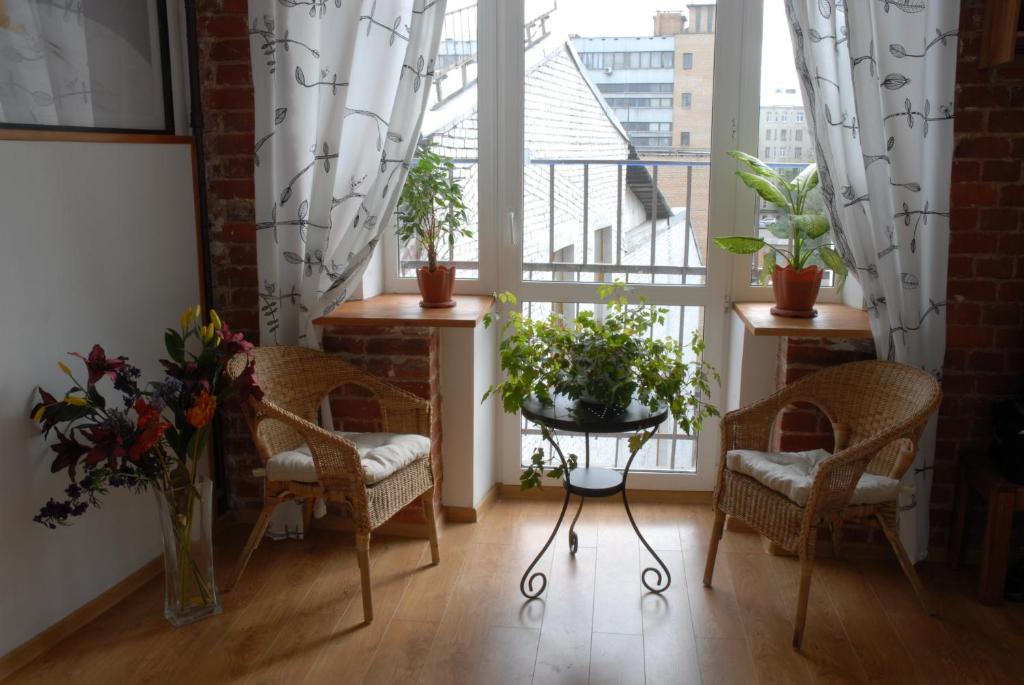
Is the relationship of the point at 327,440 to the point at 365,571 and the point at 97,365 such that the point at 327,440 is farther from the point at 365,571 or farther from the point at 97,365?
the point at 97,365

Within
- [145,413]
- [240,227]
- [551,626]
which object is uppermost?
[240,227]

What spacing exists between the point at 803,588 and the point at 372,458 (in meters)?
1.29

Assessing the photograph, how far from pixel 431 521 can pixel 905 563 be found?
1463 millimetres

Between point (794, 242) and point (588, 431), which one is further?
point (794, 242)

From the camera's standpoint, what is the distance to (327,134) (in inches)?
113

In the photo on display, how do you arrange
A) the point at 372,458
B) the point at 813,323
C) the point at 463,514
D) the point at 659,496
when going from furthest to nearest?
the point at 659,496
the point at 463,514
the point at 813,323
the point at 372,458

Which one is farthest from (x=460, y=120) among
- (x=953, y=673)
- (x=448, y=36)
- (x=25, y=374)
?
(x=953, y=673)

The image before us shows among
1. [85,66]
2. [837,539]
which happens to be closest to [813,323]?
[837,539]

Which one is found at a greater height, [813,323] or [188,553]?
[813,323]

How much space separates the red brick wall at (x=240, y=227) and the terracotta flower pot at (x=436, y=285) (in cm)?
12

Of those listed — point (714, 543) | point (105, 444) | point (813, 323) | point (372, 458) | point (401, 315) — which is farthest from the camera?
point (401, 315)

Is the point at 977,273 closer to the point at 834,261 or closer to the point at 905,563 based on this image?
the point at 834,261

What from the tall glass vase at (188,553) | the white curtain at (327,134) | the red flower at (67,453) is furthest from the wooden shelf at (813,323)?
the red flower at (67,453)

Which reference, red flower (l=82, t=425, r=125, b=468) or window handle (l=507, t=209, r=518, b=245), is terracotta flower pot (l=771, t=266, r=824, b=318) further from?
red flower (l=82, t=425, r=125, b=468)
